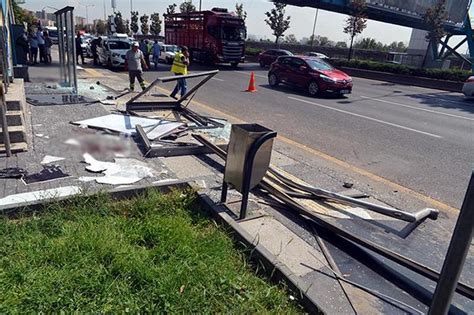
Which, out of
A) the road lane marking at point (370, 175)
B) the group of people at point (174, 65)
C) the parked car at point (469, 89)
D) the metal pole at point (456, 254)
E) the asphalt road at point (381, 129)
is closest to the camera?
the metal pole at point (456, 254)

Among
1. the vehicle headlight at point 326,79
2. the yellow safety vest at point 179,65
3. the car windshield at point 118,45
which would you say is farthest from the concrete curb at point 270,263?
the car windshield at point 118,45

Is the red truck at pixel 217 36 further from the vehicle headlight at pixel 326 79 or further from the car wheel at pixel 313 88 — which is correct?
the vehicle headlight at pixel 326 79

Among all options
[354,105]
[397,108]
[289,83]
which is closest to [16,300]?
[354,105]

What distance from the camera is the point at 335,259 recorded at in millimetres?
3160

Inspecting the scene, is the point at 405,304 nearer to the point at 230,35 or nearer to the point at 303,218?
the point at 303,218

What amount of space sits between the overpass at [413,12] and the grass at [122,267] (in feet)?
98.8

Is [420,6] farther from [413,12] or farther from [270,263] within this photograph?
[270,263]

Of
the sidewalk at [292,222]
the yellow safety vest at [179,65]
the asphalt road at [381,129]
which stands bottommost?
the asphalt road at [381,129]

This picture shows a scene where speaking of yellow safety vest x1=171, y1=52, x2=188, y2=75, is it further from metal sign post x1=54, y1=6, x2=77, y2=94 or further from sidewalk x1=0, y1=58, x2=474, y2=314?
sidewalk x1=0, y1=58, x2=474, y2=314

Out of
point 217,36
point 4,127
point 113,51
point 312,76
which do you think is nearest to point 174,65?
point 312,76

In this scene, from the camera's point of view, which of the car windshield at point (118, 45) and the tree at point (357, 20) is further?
the tree at point (357, 20)

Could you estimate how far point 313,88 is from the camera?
14.0m

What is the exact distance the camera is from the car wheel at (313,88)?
1383 centimetres

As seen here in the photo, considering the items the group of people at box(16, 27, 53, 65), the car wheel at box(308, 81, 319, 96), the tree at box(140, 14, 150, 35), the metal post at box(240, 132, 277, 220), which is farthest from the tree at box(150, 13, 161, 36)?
the metal post at box(240, 132, 277, 220)
